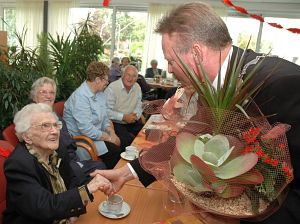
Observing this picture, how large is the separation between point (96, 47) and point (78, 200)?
3.95 m

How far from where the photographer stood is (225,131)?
31.6 inches

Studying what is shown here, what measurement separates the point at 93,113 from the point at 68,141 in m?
0.76

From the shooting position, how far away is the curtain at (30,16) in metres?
9.72

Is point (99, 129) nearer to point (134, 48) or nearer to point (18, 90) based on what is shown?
point (18, 90)

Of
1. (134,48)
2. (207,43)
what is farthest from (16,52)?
(134,48)

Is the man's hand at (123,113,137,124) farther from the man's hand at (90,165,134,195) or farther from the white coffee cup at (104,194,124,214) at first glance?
the white coffee cup at (104,194,124,214)

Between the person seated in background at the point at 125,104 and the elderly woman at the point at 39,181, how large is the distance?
83.8 inches

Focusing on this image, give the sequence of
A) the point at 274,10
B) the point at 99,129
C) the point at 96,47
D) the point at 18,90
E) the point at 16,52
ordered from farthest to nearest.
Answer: the point at 274,10, the point at 96,47, the point at 16,52, the point at 99,129, the point at 18,90

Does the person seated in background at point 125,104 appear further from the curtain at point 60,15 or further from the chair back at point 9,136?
the curtain at point 60,15

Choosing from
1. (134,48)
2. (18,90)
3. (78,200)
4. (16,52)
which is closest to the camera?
(78,200)

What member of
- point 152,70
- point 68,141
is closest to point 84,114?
point 68,141

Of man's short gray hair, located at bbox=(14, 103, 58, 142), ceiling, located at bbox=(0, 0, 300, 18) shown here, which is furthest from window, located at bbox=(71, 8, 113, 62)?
man's short gray hair, located at bbox=(14, 103, 58, 142)

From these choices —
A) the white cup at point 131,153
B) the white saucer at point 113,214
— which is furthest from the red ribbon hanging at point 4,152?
the white cup at point 131,153

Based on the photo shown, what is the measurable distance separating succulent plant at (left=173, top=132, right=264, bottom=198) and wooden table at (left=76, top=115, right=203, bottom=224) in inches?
17.1
